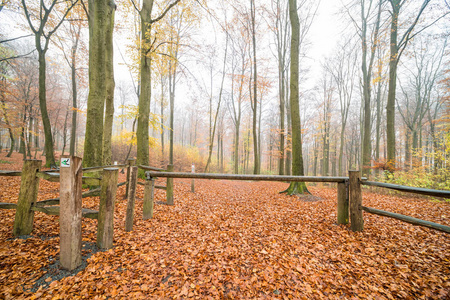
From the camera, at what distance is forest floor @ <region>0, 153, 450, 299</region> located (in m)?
1.90

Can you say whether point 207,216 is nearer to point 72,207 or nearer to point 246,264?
point 246,264

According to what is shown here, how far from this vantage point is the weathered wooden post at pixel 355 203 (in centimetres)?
322

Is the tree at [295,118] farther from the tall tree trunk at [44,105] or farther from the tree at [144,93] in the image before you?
the tall tree trunk at [44,105]

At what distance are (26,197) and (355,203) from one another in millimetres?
5794

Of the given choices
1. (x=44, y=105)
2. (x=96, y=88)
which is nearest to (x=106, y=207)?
(x=96, y=88)

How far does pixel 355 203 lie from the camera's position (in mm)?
3258

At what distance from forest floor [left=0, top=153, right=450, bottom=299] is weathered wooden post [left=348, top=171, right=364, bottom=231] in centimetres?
16

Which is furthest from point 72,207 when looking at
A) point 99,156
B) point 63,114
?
point 63,114

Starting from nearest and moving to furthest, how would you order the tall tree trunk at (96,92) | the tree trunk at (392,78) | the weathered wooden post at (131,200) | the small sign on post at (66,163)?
the small sign on post at (66,163), the weathered wooden post at (131,200), the tall tree trunk at (96,92), the tree trunk at (392,78)

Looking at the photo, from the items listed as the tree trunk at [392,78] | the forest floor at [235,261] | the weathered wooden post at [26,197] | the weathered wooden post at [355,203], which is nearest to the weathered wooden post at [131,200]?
the forest floor at [235,261]

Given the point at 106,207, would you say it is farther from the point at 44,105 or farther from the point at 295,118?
the point at 44,105

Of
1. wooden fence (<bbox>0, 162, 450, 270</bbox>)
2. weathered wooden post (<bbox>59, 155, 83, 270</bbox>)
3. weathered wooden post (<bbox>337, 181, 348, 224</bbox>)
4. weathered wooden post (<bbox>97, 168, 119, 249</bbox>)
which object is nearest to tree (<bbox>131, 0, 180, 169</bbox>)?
wooden fence (<bbox>0, 162, 450, 270</bbox>)

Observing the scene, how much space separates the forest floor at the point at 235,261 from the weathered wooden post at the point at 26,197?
19cm

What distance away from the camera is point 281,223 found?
3621mm
